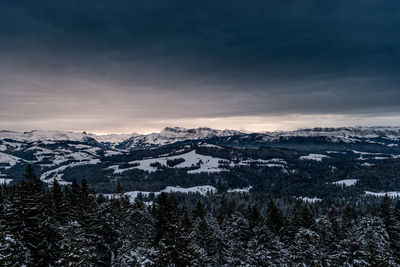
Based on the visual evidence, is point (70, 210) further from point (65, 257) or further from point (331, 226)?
point (331, 226)

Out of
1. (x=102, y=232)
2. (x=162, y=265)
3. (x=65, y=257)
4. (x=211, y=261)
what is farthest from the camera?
(x=211, y=261)

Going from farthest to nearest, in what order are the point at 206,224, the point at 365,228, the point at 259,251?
1. the point at 206,224
2. the point at 365,228
3. the point at 259,251

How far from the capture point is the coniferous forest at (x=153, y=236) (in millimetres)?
24328

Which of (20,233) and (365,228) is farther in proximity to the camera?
(365,228)

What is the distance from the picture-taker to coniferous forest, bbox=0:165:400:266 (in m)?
24.3

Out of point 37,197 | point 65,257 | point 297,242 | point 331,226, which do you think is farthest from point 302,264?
point 37,197

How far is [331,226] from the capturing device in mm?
51969

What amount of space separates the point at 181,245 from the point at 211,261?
83.1 feet

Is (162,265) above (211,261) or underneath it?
above

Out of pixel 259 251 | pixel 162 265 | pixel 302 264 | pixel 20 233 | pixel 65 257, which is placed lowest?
pixel 302 264

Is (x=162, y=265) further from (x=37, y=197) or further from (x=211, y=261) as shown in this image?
(x=211, y=261)

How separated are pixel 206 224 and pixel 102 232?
26.2 meters

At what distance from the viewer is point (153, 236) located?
43094mm

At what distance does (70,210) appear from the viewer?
4756cm
